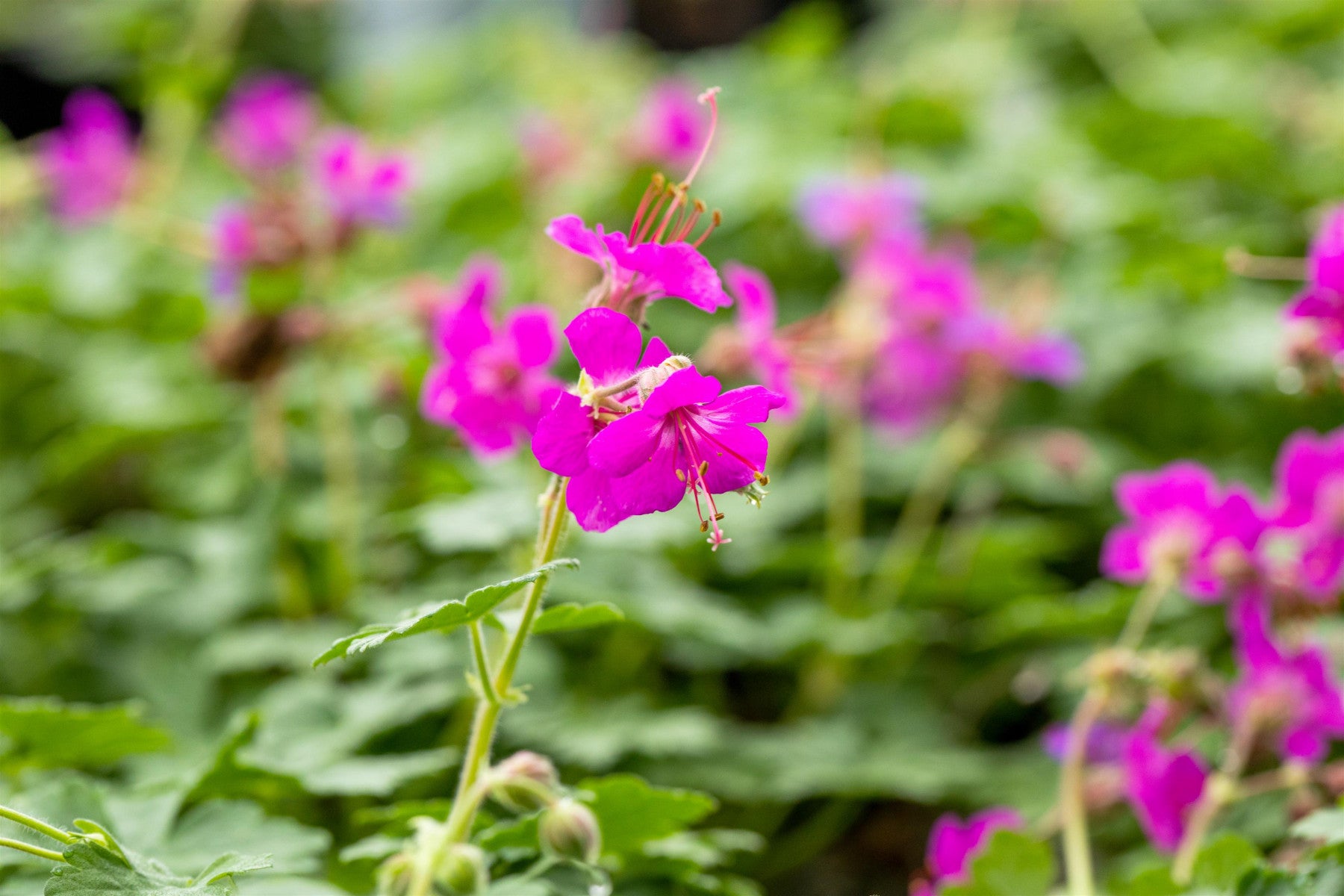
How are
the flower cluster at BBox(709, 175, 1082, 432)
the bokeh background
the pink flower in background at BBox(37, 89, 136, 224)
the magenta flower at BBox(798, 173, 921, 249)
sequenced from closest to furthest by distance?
the bokeh background, the flower cluster at BBox(709, 175, 1082, 432), the magenta flower at BBox(798, 173, 921, 249), the pink flower in background at BBox(37, 89, 136, 224)

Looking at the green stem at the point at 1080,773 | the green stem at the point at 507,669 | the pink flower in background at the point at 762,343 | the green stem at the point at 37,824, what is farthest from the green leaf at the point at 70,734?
the green stem at the point at 1080,773

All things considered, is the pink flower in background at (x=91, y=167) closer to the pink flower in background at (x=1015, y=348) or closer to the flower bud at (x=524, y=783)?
the pink flower in background at (x=1015, y=348)

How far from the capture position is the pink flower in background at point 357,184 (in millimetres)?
1524

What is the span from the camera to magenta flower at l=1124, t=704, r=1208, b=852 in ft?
3.64

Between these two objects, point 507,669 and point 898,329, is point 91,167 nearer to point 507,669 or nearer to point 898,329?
point 898,329

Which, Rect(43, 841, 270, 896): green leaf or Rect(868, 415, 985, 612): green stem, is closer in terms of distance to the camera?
Rect(43, 841, 270, 896): green leaf

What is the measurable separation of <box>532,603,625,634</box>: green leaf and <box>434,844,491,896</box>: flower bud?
16 cm

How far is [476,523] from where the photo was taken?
114 centimetres

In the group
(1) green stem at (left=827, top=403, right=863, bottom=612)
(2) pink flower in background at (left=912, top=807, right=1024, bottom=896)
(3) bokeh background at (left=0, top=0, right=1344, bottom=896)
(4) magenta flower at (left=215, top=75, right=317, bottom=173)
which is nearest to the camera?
(2) pink flower in background at (left=912, top=807, right=1024, bottom=896)

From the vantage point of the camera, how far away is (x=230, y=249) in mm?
1514

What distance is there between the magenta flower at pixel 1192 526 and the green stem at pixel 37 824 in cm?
100

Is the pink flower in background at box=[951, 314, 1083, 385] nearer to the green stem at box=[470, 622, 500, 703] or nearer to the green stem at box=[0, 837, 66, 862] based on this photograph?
the green stem at box=[470, 622, 500, 703]

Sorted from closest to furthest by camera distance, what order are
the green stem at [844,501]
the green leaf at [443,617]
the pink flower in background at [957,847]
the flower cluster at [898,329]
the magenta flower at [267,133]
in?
the green leaf at [443,617] → the pink flower in background at [957,847] → the flower cluster at [898,329] → the green stem at [844,501] → the magenta flower at [267,133]

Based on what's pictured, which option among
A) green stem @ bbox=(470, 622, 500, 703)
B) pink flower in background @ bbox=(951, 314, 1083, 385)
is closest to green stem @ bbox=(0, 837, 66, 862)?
green stem @ bbox=(470, 622, 500, 703)
